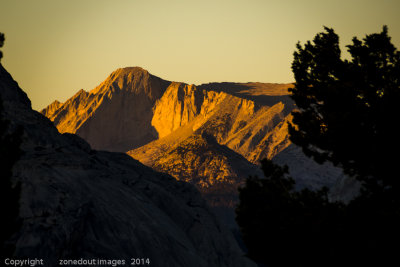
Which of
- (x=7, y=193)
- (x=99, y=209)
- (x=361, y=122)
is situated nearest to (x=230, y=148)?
(x=99, y=209)

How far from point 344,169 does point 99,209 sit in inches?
579

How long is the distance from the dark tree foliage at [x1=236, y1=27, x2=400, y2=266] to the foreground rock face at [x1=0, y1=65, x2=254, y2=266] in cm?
812

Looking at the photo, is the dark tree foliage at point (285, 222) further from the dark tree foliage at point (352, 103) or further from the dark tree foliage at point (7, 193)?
the dark tree foliage at point (7, 193)

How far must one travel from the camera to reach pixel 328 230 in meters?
20.1

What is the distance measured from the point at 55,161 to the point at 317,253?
18971 mm

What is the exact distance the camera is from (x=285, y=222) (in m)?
22.1

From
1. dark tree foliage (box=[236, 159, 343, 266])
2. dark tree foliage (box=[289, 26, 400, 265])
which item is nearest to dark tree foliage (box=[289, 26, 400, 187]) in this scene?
dark tree foliage (box=[289, 26, 400, 265])

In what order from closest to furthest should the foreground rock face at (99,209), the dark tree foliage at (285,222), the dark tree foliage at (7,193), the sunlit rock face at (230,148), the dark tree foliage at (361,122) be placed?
the dark tree foliage at (7,193)
the dark tree foliage at (361,122)
the dark tree foliage at (285,222)
the foreground rock face at (99,209)
the sunlit rock face at (230,148)

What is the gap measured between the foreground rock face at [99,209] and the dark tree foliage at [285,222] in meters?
8.12

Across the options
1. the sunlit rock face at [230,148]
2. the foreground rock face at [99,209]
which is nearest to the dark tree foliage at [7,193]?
the foreground rock face at [99,209]

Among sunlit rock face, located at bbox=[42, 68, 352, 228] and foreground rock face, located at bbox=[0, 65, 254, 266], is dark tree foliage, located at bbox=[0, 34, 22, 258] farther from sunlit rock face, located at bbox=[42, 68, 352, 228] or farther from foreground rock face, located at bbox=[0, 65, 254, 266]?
sunlit rock face, located at bbox=[42, 68, 352, 228]

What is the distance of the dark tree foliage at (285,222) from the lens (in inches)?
807

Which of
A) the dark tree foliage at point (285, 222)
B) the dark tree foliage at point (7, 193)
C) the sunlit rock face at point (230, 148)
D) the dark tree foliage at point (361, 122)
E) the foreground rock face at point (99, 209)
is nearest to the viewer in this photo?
the dark tree foliage at point (7, 193)

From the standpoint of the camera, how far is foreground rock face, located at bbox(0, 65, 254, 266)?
2538 centimetres
